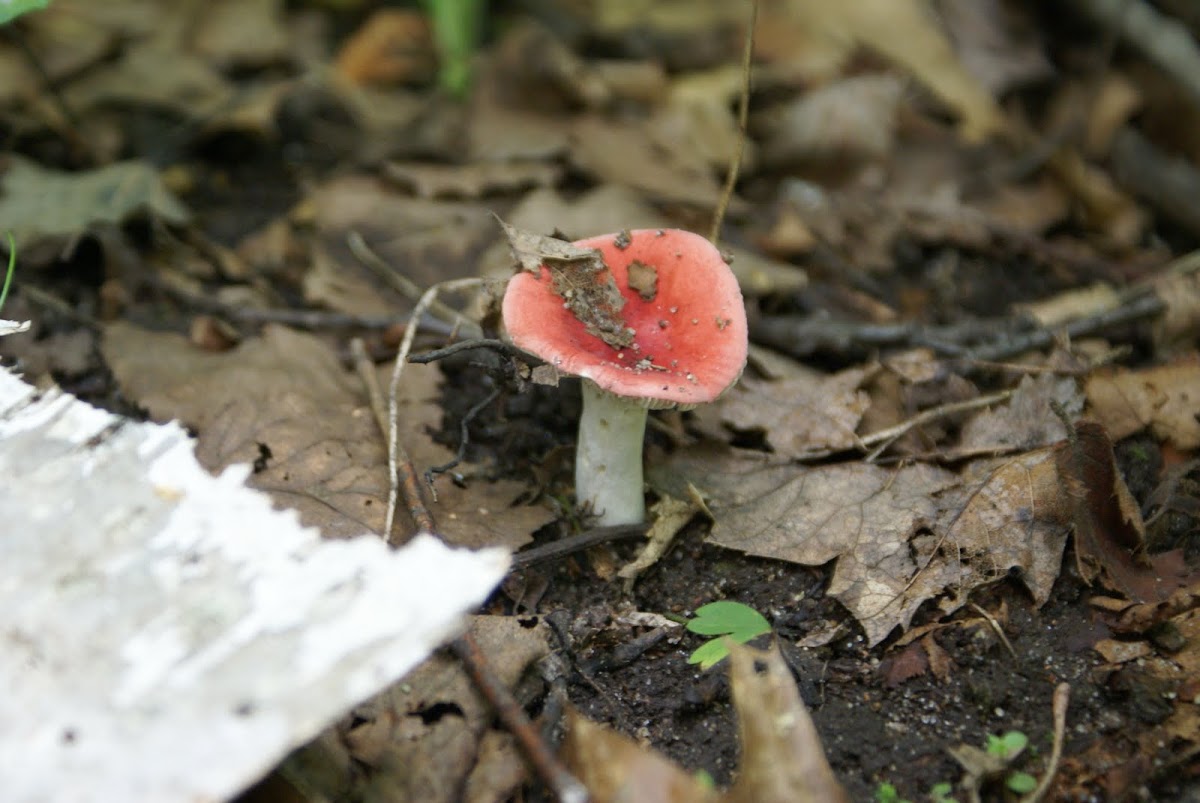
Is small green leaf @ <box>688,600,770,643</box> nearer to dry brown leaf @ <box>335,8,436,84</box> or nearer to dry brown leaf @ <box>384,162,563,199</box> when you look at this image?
dry brown leaf @ <box>384,162,563,199</box>

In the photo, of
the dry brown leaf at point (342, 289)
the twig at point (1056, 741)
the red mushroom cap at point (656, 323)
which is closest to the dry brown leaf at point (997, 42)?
the red mushroom cap at point (656, 323)

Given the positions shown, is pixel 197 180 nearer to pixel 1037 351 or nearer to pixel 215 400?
pixel 215 400

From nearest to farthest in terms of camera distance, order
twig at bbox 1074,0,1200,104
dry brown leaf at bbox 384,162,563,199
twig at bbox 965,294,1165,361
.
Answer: twig at bbox 965,294,1165,361, dry brown leaf at bbox 384,162,563,199, twig at bbox 1074,0,1200,104

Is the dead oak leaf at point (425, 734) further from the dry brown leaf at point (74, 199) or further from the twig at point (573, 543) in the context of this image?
the dry brown leaf at point (74, 199)

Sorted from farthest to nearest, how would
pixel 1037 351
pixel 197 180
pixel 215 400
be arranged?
1. pixel 197 180
2. pixel 1037 351
3. pixel 215 400

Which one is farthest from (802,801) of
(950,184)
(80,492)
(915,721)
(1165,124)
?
(1165,124)

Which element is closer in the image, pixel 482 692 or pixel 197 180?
pixel 482 692

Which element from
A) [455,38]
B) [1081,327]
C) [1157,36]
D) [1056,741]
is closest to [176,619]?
[1056,741]

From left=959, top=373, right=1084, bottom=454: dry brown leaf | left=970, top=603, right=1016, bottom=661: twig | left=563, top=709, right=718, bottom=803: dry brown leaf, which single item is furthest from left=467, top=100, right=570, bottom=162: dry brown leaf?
left=563, top=709, right=718, bottom=803: dry brown leaf
